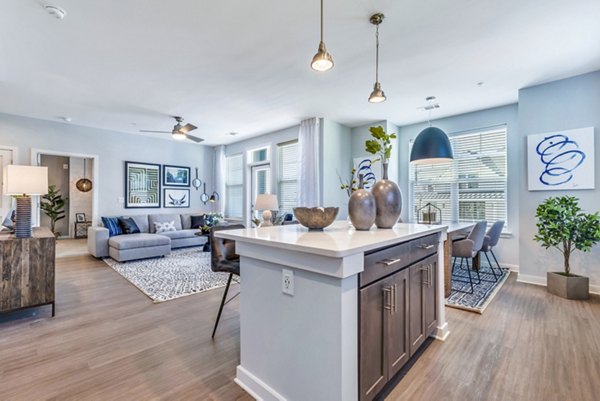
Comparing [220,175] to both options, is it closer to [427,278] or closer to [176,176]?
[176,176]

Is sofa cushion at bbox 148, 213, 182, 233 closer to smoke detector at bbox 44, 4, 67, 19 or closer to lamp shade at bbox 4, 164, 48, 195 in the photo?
lamp shade at bbox 4, 164, 48, 195

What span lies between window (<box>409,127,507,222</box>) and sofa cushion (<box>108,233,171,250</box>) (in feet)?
16.7

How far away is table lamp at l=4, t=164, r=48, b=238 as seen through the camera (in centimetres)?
270

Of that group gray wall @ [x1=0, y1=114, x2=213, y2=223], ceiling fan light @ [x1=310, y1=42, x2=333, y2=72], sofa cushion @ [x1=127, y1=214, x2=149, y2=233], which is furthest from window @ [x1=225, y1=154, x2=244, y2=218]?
ceiling fan light @ [x1=310, y1=42, x2=333, y2=72]

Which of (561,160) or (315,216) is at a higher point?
(561,160)

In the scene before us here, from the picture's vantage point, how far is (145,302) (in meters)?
3.13

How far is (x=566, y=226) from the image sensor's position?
10.8 feet

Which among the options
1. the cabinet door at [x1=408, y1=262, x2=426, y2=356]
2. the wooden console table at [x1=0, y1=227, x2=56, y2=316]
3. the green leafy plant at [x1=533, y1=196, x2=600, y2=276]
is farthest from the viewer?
the green leafy plant at [x1=533, y1=196, x2=600, y2=276]

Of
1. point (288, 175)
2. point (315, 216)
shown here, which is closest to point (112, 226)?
point (288, 175)

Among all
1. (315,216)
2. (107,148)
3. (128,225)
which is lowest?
(128,225)

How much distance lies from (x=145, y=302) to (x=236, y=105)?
3.26 meters

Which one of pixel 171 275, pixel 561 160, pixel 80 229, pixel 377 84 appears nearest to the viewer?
pixel 377 84

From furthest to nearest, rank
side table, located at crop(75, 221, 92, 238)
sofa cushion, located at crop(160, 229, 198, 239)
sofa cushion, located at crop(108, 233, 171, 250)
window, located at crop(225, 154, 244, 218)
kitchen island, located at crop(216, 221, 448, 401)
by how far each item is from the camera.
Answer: side table, located at crop(75, 221, 92, 238)
window, located at crop(225, 154, 244, 218)
sofa cushion, located at crop(160, 229, 198, 239)
sofa cushion, located at crop(108, 233, 171, 250)
kitchen island, located at crop(216, 221, 448, 401)

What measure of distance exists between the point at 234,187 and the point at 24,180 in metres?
5.22
